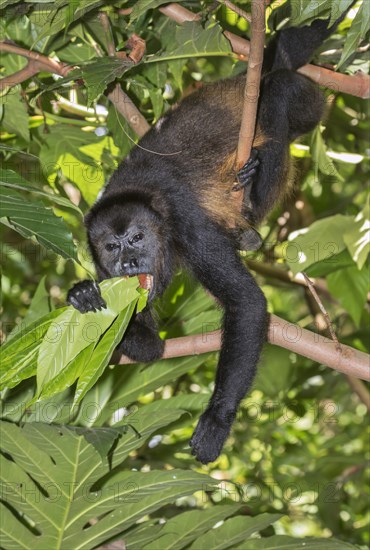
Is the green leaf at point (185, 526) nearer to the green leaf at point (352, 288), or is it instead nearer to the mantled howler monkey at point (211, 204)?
the mantled howler monkey at point (211, 204)

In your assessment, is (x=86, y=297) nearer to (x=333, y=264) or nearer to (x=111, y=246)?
(x=111, y=246)

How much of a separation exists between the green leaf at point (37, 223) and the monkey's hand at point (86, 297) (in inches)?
13.8

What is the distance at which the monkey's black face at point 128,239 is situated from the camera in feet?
11.1

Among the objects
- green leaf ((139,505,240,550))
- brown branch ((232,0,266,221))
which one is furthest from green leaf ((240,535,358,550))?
brown branch ((232,0,266,221))

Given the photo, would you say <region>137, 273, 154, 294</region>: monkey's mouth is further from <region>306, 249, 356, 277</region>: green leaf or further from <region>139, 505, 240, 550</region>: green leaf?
<region>139, 505, 240, 550</region>: green leaf

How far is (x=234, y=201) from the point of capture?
11.8 feet

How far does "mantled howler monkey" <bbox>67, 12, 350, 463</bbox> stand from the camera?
10.6 feet

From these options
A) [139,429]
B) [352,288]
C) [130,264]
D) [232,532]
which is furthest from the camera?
[352,288]

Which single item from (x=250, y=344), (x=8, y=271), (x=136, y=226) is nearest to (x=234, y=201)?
(x=136, y=226)

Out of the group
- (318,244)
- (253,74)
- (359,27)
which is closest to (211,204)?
(318,244)

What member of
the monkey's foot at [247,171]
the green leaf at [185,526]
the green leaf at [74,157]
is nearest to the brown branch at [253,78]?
the monkey's foot at [247,171]

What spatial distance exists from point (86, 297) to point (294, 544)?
49.7 inches

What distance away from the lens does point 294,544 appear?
2912 millimetres

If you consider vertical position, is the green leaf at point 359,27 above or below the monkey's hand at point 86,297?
above
